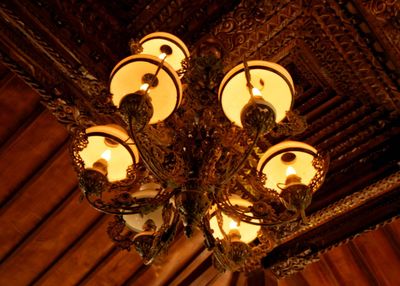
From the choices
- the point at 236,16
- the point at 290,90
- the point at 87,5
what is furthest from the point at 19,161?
the point at 290,90

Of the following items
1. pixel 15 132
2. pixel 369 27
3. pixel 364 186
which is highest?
pixel 369 27

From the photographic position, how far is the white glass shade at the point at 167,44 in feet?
9.12

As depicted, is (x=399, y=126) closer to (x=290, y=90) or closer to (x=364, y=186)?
(x=364, y=186)

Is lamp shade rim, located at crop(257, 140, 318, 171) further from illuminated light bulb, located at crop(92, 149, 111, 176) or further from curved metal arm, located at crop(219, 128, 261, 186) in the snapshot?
illuminated light bulb, located at crop(92, 149, 111, 176)

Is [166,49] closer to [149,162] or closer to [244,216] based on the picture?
[149,162]

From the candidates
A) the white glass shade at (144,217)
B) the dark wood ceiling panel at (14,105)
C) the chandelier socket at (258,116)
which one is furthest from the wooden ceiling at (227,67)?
the chandelier socket at (258,116)

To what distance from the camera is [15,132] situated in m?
3.86

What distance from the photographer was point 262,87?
2.39 meters

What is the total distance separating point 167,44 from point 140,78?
1.70ft

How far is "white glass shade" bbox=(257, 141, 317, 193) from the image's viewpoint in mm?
2422

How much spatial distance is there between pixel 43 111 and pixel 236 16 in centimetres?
193

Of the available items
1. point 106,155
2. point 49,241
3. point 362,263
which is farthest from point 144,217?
point 362,263

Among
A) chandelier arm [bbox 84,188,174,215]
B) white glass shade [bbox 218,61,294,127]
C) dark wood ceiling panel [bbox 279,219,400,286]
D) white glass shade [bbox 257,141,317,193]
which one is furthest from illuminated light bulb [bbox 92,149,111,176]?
dark wood ceiling panel [bbox 279,219,400,286]

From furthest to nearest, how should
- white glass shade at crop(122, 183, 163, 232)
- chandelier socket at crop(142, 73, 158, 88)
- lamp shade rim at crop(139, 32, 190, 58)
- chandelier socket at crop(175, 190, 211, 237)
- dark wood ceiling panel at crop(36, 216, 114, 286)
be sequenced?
dark wood ceiling panel at crop(36, 216, 114, 286) → lamp shade rim at crop(139, 32, 190, 58) → white glass shade at crop(122, 183, 163, 232) → chandelier socket at crop(142, 73, 158, 88) → chandelier socket at crop(175, 190, 211, 237)
